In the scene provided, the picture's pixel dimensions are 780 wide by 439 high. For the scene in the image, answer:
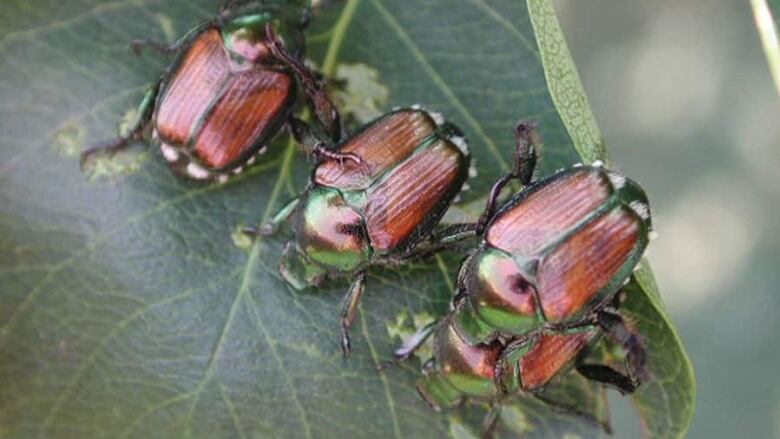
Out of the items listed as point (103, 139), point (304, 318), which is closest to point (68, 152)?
point (103, 139)

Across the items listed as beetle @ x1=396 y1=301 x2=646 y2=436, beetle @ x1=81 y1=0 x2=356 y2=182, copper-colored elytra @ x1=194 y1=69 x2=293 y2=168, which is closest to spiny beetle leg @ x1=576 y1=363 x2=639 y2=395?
beetle @ x1=396 y1=301 x2=646 y2=436

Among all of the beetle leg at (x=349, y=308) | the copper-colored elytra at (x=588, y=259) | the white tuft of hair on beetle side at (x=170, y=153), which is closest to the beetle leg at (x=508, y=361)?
the copper-colored elytra at (x=588, y=259)

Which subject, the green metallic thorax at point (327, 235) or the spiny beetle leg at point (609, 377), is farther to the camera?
the green metallic thorax at point (327, 235)

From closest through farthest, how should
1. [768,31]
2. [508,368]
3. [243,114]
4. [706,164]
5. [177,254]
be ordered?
[768,31]
[177,254]
[508,368]
[243,114]
[706,164]

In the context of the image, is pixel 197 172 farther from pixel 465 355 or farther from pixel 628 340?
pixel 628 340

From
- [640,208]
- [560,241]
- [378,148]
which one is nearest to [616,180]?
[640,208]

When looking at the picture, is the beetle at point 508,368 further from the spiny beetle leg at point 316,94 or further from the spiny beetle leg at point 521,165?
the spiny beetle leg at point 316,94
